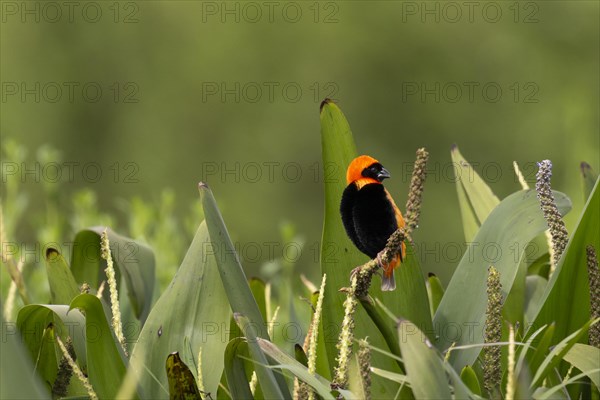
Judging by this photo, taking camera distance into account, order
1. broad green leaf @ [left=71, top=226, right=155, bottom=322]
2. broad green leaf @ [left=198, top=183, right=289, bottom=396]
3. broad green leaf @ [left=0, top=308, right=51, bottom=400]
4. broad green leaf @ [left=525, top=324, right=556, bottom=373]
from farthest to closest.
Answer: broad green leaf @ [left=71, top=226, right=155, bottom=322]
broad green leaf @ [left=198, top=183, right=289, bottom=396]
broad green leaf @ [left=525, top=324, right=556, bottom=373]
broad green leaf @ [left=0, top=308, right=51, bottom=400]

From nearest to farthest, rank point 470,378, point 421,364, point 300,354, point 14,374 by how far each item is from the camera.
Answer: point 14,374 → point 421,364 → point 470,378 → point 300,354

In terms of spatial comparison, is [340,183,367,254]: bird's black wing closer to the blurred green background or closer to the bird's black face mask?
the bird's black face mask

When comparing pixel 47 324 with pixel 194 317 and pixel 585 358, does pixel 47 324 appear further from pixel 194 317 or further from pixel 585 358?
pixel 585 358

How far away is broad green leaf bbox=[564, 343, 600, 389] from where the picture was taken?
1.18 metres

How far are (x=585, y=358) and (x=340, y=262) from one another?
0.41 m

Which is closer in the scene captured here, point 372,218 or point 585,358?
point 585,358

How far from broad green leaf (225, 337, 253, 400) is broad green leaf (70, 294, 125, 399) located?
14cm

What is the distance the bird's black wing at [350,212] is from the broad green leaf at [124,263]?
50cm

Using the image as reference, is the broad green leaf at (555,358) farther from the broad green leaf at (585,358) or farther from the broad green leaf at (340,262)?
the broad green leaf at (340,262)

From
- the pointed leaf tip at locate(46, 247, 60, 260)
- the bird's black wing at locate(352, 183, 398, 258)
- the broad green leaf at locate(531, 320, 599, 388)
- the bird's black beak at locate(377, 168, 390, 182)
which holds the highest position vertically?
the bird's black beak at locate(377, 168, 390, 182)

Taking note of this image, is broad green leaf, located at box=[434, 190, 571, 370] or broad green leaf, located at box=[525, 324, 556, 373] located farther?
broad green leaf, located at box=[434, 190, 571, 370]

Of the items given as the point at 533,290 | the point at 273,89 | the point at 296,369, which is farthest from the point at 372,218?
the point at 273,89

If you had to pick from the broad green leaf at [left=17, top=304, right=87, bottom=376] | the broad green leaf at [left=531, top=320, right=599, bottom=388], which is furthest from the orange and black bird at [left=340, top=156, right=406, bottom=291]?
the broad green leaf at [left=17, top=304, right=87, bottom=376]

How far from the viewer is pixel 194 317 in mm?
1413
